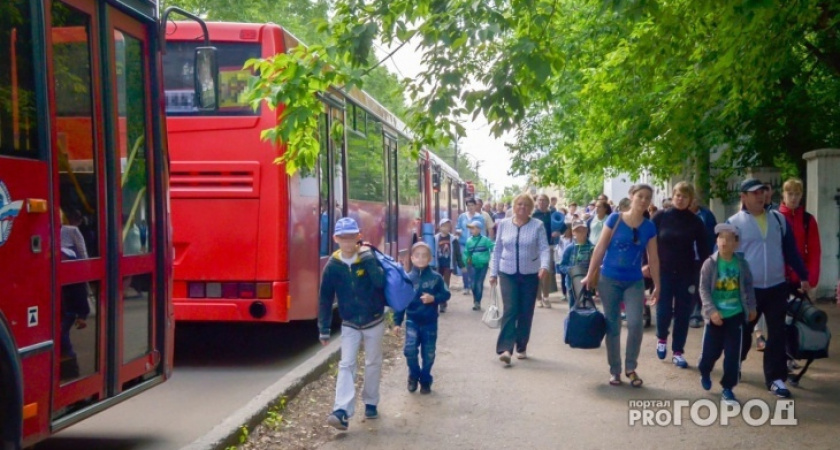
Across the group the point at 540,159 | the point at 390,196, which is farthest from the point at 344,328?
the point at 540,159

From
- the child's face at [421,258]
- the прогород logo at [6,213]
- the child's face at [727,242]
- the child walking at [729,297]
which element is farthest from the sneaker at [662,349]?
the прогород logo at [6,213]

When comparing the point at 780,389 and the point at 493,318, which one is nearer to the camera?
the point at 780,389

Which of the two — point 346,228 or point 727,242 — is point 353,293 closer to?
point 346,228

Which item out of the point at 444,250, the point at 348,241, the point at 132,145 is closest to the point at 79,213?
the point at 132,145

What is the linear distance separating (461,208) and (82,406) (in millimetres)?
32055

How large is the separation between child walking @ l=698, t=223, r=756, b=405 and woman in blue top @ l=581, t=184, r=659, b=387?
37.5 inches

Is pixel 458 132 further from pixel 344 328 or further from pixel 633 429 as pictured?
pixel 633 429

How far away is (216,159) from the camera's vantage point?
33.7 ft

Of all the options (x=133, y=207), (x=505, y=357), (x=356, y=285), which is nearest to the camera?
(x=133, y=207)

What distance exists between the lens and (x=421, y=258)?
9047mm

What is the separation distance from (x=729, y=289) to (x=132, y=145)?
4.86 metres

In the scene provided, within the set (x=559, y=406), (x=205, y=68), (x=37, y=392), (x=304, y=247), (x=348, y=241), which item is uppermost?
(x=205, y=68)

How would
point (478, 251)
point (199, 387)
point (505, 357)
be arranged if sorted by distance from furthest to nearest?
point (478, 251) → point (505, 357) → point (199, 387)

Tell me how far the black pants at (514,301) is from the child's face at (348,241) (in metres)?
3.04
